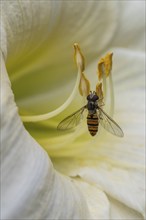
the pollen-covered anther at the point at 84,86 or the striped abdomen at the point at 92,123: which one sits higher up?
the pollen-covered anther at the point at 84,86

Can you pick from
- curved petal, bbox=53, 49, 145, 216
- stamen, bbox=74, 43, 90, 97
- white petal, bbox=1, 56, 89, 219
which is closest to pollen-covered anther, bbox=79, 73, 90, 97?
stamen, bbox=74, 43, 90, 97

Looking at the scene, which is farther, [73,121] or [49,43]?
[49,43]

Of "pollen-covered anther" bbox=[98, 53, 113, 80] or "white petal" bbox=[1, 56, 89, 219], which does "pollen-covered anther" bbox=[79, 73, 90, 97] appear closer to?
"pollen-covered anther" bbox=[98, 53, 113, 80]

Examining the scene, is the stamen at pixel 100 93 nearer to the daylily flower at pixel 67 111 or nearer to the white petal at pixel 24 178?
the daylily flower at pixel 67 111

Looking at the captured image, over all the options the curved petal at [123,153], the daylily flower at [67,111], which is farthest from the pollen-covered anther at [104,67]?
the curved petal at [123,153]

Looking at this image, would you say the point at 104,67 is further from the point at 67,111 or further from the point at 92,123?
the point at 67,111

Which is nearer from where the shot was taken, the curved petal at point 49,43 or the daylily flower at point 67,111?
the daylily flower at point 67,111

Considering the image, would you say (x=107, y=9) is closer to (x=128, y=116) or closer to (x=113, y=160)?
(x=128, y=116)

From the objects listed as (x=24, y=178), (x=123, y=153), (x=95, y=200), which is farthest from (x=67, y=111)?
(x=24, y=178)
